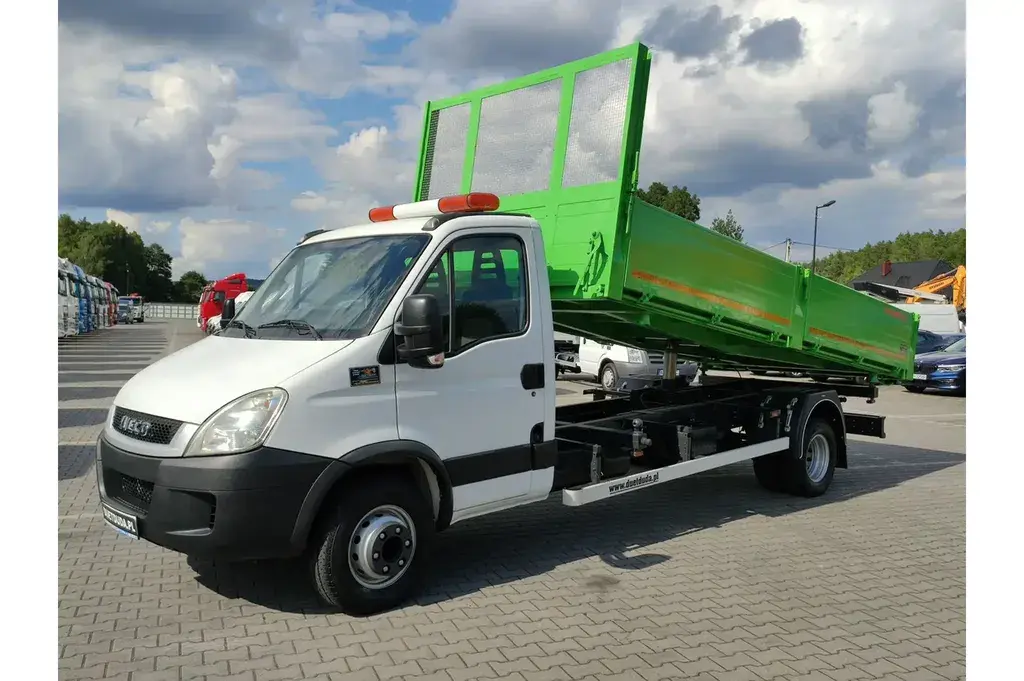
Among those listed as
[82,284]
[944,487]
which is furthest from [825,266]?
[944,487]

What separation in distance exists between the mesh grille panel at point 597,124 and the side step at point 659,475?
2414 mm

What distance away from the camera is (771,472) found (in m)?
8.98

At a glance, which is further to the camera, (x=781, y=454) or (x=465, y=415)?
(x=781, y=454)

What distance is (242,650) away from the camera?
473 centimetres

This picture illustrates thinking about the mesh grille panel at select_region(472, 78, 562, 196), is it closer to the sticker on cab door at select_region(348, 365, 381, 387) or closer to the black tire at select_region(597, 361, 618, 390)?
the sticker on cab door at select_region(348, 365, 381, 387)

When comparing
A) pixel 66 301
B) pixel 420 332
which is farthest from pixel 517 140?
pixel 66 301

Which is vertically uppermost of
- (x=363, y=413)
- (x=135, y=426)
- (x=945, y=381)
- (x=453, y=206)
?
(x=453, y=206)

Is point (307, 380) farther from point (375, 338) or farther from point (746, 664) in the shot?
point (746, 664)

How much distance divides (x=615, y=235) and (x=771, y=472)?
3911 mm

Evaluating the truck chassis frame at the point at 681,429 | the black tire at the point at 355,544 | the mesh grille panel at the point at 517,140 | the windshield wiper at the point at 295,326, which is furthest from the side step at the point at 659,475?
the mesh grille panel at the point at 517,140

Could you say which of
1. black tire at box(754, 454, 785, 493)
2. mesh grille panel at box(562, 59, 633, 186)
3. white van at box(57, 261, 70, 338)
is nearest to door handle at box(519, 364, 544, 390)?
mesh grille panel at box(562, 59, 633, 186)

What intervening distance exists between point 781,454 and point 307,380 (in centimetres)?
565

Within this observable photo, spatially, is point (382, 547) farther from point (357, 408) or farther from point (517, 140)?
point (517, 140)

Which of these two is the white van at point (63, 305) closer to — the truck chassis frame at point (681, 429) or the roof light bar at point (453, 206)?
the truck chassis frame at point (681, 429)
